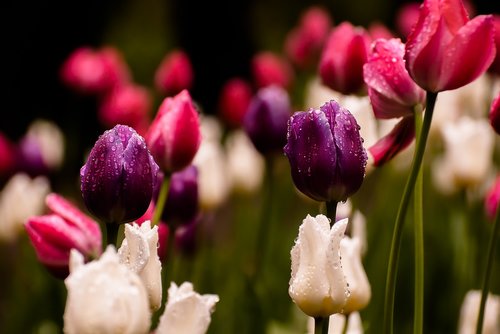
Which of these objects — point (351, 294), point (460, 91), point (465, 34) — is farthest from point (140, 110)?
point (465, 34)

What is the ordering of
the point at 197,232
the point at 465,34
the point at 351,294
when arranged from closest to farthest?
the point at 465,34 < the point at 351,294 < the point at 197,232

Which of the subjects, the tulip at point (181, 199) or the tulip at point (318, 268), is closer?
the tulip at point (318, 268)

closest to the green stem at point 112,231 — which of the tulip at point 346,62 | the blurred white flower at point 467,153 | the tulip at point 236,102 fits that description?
the tulip at point 346,62

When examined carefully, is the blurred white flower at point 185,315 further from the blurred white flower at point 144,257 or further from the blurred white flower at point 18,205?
the blurred white flower at point 18,205

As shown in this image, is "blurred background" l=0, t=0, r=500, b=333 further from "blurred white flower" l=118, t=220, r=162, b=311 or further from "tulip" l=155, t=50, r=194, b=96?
"blurred white flower" l=118, t=220, r=162, b=311

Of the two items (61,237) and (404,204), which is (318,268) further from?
(61,237)

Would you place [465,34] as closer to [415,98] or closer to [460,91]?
[415,98]

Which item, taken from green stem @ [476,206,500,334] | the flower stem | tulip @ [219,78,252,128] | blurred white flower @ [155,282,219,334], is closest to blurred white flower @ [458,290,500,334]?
green stem @ [476,206,500,334]
